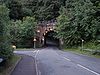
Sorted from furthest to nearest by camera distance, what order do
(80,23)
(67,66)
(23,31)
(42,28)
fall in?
(42,28), (23,31), (80,23), (67,66)

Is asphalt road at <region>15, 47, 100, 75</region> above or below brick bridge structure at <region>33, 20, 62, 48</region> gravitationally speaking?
below

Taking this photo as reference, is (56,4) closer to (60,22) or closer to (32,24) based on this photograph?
(32,24)

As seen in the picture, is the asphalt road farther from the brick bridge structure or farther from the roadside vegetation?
the brick bridge structure

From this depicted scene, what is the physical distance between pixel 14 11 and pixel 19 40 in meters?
14.2

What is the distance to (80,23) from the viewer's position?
58844mm

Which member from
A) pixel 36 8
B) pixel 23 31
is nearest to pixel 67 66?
pixel 23 31

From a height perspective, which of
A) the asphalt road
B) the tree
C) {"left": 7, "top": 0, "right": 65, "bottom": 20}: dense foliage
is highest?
{"left": 7, "top": 0, "right": 65, "bottom": 20}: dense foliage

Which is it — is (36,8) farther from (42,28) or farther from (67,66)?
(67,66)

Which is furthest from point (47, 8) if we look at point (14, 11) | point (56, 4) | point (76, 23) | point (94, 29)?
point (94, 29)

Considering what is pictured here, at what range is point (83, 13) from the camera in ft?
183

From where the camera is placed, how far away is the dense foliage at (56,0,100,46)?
52.1 meters

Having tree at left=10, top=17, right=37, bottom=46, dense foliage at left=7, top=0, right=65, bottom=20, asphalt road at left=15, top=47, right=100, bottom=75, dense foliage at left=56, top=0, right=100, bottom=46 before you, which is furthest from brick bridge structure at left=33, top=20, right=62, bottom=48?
asphalt road at left=15, top=47, right=100, bottom=75

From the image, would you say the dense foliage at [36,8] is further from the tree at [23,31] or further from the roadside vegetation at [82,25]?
the roadside vegetation at [82,25]

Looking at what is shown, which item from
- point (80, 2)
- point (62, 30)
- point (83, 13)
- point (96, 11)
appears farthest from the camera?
point (62, 30)
